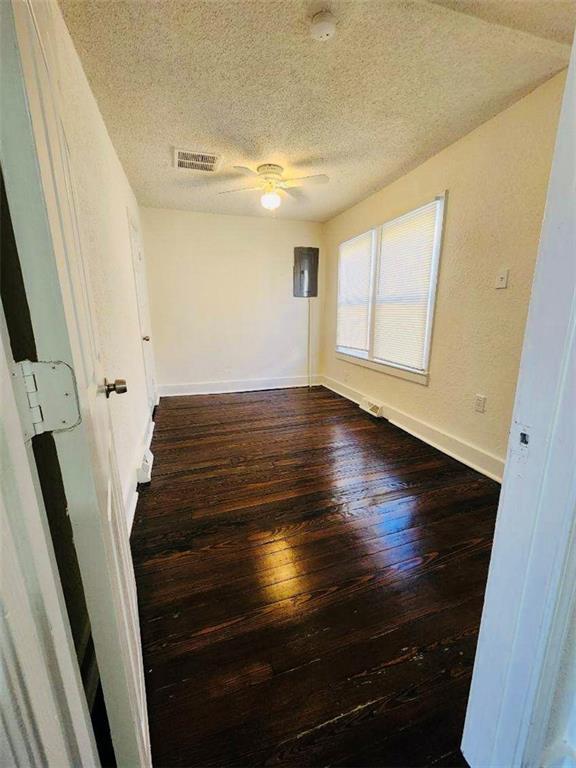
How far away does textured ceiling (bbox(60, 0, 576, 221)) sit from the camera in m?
1.34

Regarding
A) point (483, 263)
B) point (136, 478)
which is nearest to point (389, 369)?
point (483, 263)

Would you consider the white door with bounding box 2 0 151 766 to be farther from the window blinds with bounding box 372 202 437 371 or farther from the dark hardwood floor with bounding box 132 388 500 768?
the window blinds with bounding box 372 202 437 371

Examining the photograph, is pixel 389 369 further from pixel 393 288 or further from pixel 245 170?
pixel 245 170

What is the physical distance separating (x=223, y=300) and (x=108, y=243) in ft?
7.90

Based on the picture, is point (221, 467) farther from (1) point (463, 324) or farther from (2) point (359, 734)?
(1) point (463, 324)

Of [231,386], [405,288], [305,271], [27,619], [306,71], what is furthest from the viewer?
[231,386]

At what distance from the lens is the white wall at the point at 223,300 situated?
13.2 feet

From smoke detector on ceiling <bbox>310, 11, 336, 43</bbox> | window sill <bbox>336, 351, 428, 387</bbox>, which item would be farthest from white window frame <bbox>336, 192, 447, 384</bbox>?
smoke detector on ceiling <bbox>310, 11, 336, 43</bbox>

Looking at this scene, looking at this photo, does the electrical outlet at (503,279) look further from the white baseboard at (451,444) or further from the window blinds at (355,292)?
the window blinds at (355,292)

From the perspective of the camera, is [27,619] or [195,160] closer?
[27,619]

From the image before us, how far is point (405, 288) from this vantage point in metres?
3.07

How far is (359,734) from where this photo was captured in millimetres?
906

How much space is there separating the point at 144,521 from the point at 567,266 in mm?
2060

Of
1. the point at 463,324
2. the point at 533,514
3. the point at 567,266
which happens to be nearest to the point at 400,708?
the point at 533,514
